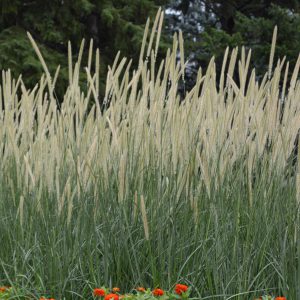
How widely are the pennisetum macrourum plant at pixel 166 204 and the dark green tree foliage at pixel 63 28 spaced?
754 cm

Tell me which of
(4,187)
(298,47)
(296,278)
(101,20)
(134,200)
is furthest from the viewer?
(101,20)

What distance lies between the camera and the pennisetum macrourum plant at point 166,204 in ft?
8.62

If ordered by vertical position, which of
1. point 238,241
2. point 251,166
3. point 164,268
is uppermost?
point 251,166

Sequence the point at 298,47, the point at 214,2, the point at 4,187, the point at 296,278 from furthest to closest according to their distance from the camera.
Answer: the point at 214,2 < the point at 298,47 < the point at 4,187 < the point at 296,278

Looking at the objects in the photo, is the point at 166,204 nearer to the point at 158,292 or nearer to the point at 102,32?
the point at 158,292

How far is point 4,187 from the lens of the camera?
3117 millimetres

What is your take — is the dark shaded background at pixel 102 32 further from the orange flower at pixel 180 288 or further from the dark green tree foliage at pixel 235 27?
the orange flower at pixel 180 288

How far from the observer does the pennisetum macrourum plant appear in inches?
103

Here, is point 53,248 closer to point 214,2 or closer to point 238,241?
point 238,241

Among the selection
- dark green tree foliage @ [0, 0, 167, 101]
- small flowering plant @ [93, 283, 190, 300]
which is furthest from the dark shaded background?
small flowering plant @ [93, 283, 190, 300]

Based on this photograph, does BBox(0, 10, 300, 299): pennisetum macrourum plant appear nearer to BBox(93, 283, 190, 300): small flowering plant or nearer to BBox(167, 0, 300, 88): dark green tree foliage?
BBox(93, 283, 190, 300): small flowering plant

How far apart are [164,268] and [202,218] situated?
10.1 inches

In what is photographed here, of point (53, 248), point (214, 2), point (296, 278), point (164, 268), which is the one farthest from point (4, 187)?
point (214, 2)

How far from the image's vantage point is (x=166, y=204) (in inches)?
107
